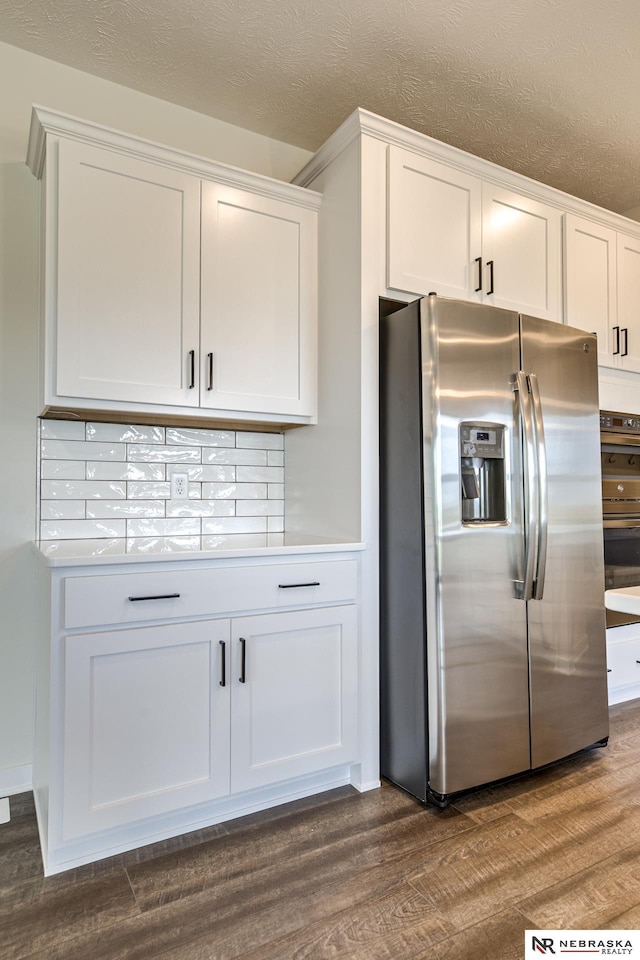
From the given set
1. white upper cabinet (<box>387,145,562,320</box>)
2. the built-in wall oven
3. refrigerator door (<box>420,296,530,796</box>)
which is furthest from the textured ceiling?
the built-in wall oven

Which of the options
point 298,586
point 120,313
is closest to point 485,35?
point 120,313

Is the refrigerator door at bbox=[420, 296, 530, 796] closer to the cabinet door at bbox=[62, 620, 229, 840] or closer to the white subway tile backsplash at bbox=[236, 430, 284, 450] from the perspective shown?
the cabinet door at bbox=[62, 620, 229, 840]

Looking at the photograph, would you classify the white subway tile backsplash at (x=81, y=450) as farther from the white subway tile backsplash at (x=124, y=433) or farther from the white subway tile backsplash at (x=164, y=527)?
the white subway tile backsplash at (x=164, y=527)

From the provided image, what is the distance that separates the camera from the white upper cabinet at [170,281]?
197 cm

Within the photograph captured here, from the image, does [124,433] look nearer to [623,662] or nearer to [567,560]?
[567,560]

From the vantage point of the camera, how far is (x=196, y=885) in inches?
64.5

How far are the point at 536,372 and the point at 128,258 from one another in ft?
5.21

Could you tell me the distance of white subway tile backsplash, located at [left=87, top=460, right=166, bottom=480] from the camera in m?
2.33

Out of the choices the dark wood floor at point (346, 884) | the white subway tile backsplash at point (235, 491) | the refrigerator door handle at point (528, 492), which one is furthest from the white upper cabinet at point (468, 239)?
the dark wood floor at point (346, 884)

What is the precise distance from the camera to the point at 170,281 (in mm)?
2160

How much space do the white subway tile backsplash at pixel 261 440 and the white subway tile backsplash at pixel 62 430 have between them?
0.67 metres

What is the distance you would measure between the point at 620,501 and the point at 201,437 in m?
2.09

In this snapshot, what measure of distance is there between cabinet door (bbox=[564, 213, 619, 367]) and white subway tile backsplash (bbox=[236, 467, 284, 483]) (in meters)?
1.59

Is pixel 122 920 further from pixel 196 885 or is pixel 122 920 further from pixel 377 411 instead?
pixel 377 411
